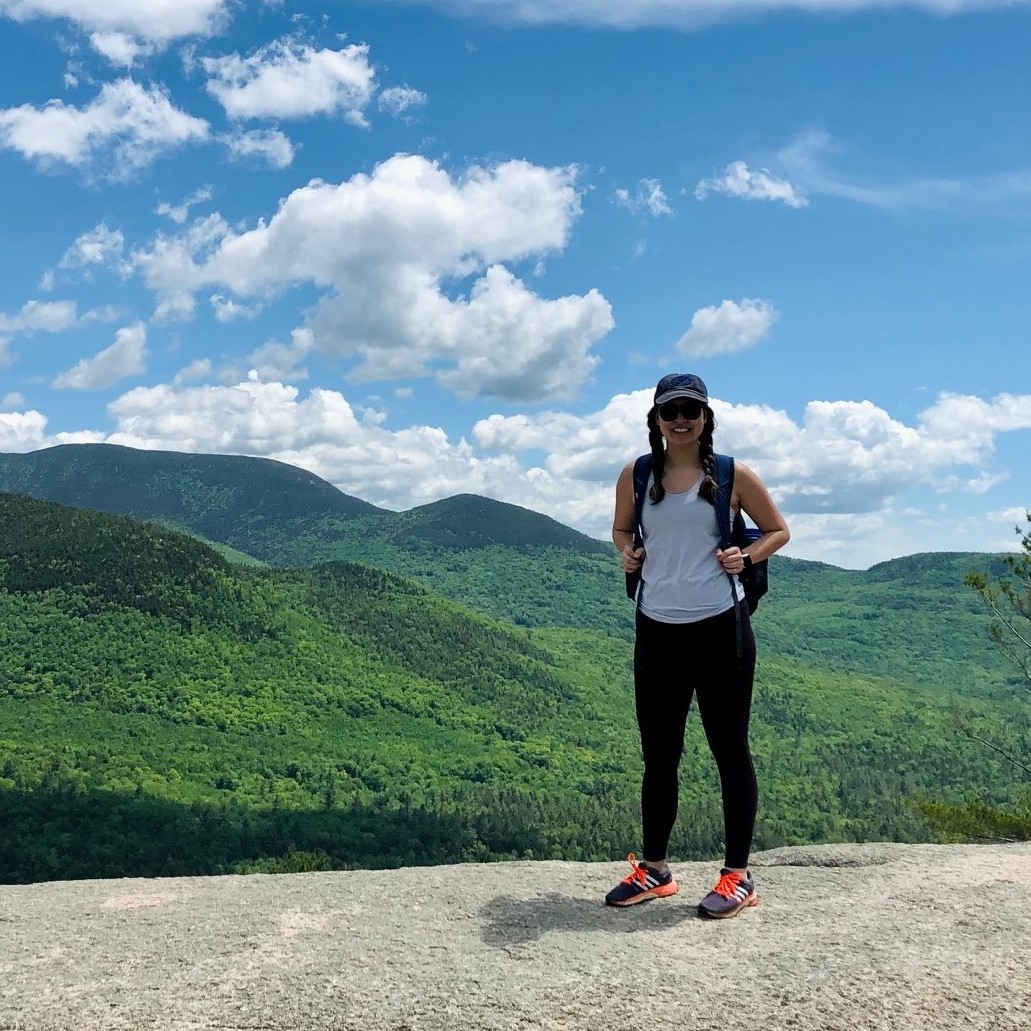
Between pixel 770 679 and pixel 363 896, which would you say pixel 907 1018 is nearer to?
pixel 363 896

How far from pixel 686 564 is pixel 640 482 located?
19.2 inches

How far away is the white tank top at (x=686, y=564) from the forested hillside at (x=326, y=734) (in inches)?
2678

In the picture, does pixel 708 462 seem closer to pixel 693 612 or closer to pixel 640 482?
pixel 640 482

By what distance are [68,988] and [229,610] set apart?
548 feet

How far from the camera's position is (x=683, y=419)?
438 centimetres

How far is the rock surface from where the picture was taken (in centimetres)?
330

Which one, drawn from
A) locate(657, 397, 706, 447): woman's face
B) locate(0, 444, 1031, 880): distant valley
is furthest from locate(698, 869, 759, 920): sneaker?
locate(0, 444, 1031, 880): distant valley

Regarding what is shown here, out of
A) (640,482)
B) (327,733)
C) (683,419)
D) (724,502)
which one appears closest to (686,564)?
(724,502)

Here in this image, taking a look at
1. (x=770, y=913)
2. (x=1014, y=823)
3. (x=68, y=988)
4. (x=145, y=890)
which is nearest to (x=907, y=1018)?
(x=770, y=913)

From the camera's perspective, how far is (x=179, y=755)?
12250 cm

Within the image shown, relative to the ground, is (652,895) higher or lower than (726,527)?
lower

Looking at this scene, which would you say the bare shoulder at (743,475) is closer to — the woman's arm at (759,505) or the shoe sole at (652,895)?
the woman's arm at (759,505)

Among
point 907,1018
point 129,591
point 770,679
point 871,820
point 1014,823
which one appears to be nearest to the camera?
point 907,1018

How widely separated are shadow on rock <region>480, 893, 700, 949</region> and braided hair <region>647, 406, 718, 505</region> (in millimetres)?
1998
